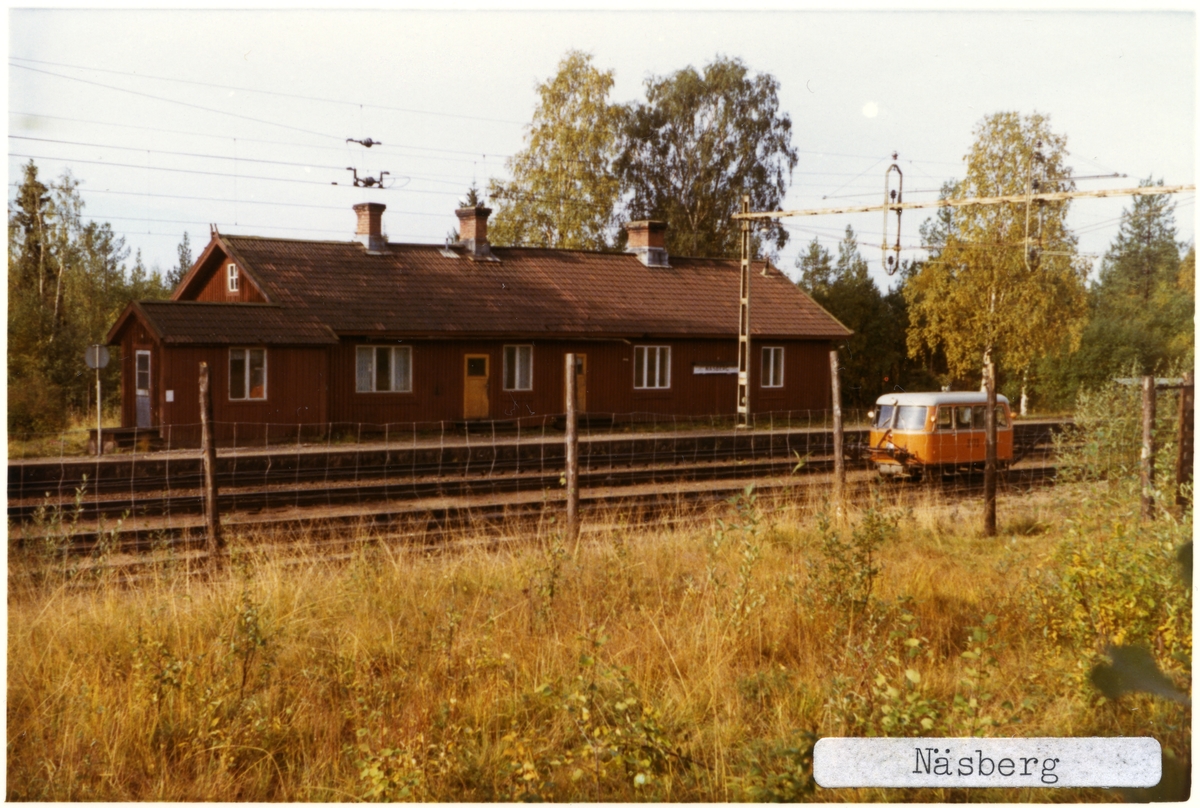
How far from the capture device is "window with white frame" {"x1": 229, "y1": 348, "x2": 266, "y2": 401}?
1526 cm

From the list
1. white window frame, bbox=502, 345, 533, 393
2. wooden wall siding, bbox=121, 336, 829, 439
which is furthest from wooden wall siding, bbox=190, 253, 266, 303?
white window frame, bbox=502, 345, 533, 393

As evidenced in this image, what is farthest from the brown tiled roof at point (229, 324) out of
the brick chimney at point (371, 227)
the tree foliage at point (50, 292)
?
the tree foliage at point (50, 292)

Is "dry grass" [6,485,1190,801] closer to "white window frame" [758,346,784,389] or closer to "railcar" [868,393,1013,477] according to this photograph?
"railcar" [868,393,1013,477]

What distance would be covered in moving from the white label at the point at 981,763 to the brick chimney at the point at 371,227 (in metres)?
9.24

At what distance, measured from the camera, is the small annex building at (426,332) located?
48.8 feet

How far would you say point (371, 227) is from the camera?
14070 millimetres

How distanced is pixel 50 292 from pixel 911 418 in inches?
448

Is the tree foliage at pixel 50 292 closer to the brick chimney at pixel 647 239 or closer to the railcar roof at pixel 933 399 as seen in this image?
the brick chimney at pixel 647 239

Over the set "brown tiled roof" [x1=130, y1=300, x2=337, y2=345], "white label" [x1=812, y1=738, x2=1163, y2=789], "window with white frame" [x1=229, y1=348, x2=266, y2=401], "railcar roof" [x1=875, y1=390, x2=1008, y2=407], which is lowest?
"white label" [x1=812, y1=738, x2=1163, y2=789]

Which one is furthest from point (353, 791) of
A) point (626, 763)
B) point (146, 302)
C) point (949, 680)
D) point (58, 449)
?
point (146, 302)

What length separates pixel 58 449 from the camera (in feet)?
24.7

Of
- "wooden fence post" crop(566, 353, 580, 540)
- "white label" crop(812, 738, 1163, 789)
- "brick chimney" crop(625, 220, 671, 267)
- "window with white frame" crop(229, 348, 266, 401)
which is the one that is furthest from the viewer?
"brick chimney" crop(625, 220, 671, 267)

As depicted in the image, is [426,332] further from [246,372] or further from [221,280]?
[221,280]

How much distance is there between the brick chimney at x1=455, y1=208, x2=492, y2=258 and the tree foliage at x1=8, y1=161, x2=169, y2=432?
4865 mm
